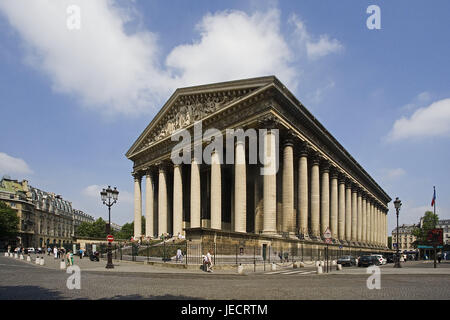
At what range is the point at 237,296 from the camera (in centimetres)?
1195

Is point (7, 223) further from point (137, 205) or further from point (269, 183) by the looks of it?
point (269, 183)

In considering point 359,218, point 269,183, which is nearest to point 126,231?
point 359,218

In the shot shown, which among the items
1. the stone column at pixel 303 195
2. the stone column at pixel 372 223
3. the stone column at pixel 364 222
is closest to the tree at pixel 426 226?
the stone column at pixel 372 223

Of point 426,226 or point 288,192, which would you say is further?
point 426,226

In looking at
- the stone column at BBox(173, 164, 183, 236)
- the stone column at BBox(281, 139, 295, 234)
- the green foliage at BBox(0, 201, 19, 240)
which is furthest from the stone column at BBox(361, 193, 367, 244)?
the green foliage at BBox(0, 201, 19, 240)

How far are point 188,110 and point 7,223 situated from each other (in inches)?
2434

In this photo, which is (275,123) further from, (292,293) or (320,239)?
(292,293)

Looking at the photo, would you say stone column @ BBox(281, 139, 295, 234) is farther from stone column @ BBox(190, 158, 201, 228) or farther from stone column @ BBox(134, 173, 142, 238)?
stone column @ BBox(134, 173, 142, 238)

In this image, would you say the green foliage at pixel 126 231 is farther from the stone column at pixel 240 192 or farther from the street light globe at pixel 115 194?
the street light globe at pixel 115 194

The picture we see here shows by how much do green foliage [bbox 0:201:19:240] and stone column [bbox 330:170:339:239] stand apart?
72167 mm

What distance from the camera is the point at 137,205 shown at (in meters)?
58.2
